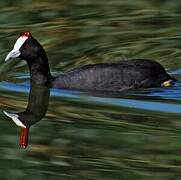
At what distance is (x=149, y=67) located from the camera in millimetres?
9539

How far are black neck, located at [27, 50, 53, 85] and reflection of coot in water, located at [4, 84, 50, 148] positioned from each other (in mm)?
121

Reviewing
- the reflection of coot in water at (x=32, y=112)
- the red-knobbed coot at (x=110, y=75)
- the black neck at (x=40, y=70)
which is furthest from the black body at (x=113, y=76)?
the reflection of coot in water at (x=32, y=112)

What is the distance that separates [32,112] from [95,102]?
0.64m

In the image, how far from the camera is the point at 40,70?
9750 mm

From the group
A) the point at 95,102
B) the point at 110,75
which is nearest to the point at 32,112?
the point at 95,102

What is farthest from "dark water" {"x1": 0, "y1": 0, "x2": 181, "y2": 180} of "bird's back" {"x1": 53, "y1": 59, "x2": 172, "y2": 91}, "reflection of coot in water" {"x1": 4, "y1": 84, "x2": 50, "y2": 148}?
"bird's back" {"x1": 53, "y1": 59, "x2": 172, "y2": 91}

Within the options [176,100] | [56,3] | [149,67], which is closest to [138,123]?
[176,100]

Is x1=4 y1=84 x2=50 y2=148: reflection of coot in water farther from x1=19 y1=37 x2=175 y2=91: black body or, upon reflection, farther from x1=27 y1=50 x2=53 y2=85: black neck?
x1=19 y1=37 x2=175 y2=91: black body

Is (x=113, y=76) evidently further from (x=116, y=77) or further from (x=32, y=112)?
(x=32, y=112)

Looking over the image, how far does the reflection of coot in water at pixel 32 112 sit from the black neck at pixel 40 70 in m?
0.12

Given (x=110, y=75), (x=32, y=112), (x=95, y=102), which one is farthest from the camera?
(x=110, y=75)

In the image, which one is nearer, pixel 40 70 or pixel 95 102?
pixel 95 102

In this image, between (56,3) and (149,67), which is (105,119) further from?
(56,3)

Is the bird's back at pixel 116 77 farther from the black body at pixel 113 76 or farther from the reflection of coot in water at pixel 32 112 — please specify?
the reflection of coot in water at pixel 32 112
